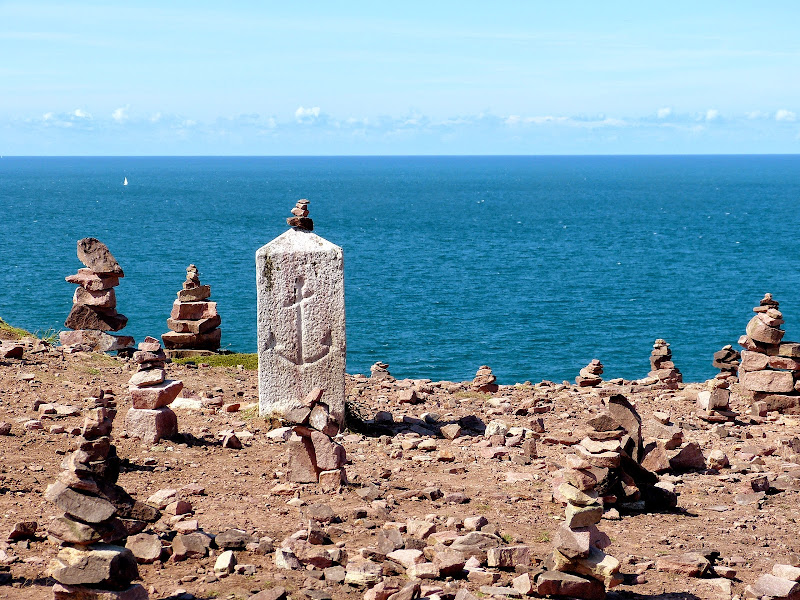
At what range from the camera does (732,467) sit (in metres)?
13.7

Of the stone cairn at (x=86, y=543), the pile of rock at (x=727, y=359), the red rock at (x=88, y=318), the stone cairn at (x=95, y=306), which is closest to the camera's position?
the stone cairn at (x=86, y=543)

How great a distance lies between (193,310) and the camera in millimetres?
23266

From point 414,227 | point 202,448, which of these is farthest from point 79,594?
point 414,227

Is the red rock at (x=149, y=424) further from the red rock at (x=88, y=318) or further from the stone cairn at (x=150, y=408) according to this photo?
the red rock at (x=88, y=318)

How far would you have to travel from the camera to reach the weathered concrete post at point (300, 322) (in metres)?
14.9

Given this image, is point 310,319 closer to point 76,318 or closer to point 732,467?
point 732,467

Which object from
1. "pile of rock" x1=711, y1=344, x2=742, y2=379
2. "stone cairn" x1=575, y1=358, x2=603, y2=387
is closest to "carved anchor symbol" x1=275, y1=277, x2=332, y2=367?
"stone cairn" x1=575, y1=358, x2=603, y2=387

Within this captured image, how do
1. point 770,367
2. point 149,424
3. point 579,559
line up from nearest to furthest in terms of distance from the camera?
point 579,559 → point 149,424 → point 770,367

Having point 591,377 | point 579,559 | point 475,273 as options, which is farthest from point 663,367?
point 475,273

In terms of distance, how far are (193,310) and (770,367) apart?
13266 mm

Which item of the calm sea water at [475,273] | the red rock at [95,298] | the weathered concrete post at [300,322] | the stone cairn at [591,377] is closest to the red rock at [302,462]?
the weathered concrete post at [300,322]

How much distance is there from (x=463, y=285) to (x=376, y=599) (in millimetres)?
64389

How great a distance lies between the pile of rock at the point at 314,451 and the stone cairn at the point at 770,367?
34.6 ft

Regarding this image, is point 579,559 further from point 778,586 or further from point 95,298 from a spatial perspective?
point 95,298
